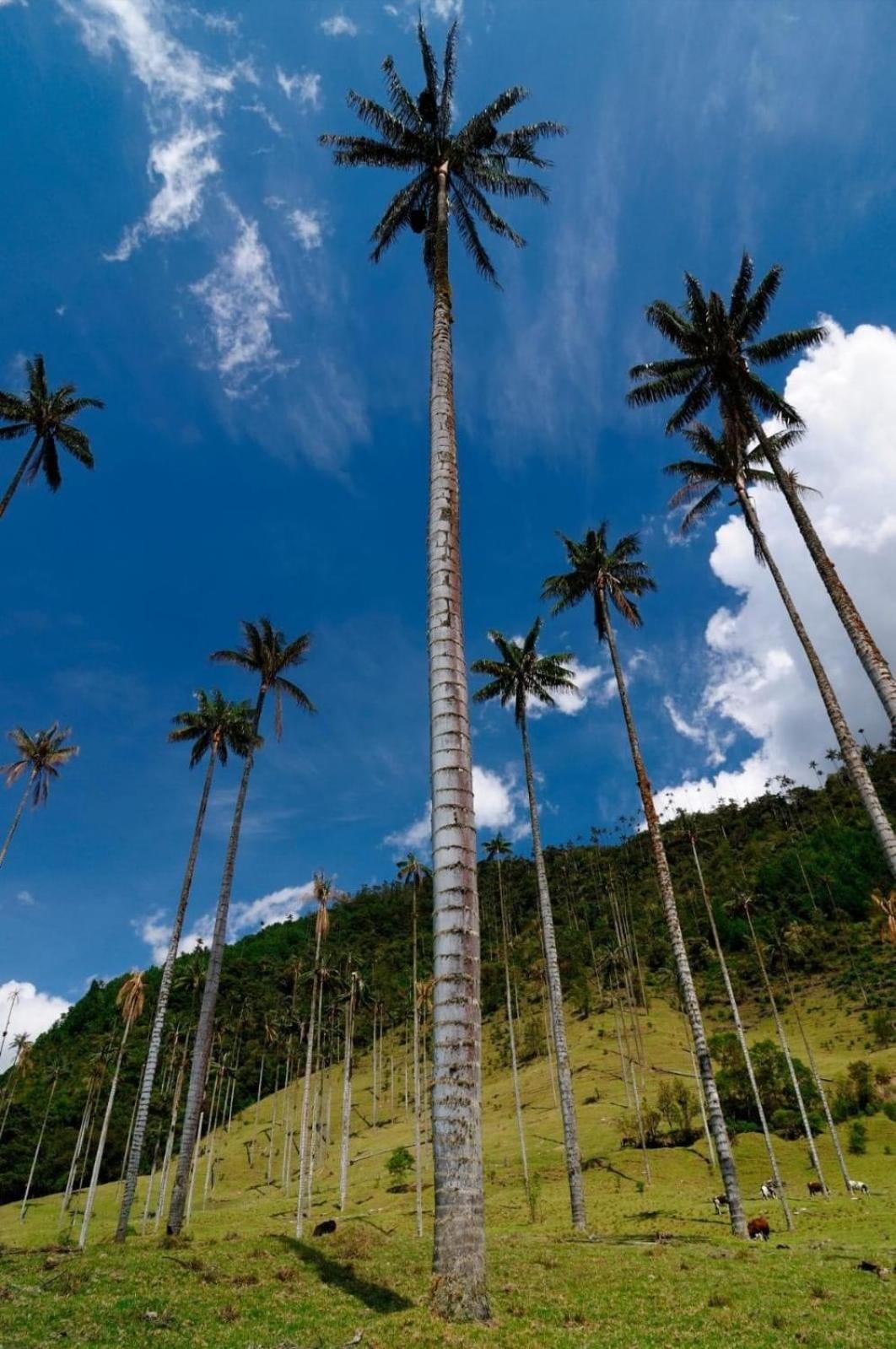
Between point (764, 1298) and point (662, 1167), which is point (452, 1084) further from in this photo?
point (662, 1167)

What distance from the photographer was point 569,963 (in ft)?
350

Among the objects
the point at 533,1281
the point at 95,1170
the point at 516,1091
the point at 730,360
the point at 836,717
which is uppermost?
the point at 730,360

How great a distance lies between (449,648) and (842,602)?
15493 millimetres

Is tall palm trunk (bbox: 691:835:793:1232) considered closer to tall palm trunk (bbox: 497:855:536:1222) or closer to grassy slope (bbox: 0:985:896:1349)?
grassy slope (bbox: 0:985:896:1349)

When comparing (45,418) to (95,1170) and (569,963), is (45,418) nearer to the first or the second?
(95,1170)

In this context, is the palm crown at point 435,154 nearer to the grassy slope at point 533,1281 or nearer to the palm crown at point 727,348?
the palm crown at point 727,348

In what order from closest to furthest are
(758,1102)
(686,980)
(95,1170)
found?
1. (686,980)
2. (95,1170)
3. (758,1102)

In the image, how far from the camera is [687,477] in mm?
30109

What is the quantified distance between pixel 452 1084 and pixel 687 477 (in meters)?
27.8

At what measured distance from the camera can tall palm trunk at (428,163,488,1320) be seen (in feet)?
24.8

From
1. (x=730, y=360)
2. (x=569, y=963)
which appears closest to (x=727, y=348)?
(x=730, y=360)

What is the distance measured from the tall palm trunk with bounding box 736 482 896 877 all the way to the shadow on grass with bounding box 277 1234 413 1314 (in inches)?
592

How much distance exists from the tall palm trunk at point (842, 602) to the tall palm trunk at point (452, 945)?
1227 centimetres

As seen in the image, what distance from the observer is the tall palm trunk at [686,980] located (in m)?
22.5
